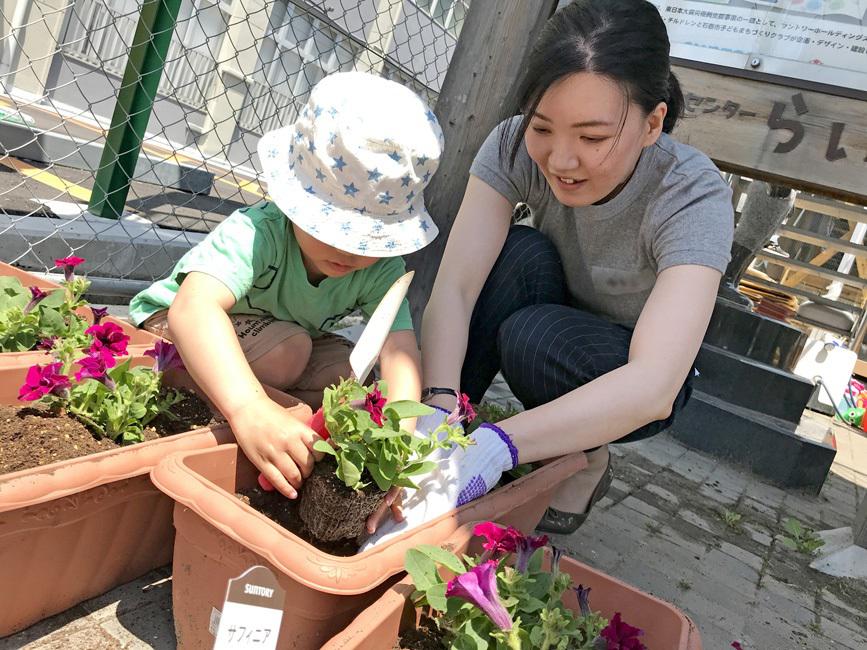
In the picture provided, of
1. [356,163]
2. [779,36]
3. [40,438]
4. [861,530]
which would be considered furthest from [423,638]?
[861,530]

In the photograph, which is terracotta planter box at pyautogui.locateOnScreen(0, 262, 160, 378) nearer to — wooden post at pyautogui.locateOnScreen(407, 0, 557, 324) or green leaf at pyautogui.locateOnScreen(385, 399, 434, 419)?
green leaf at pyautogui.locateOnScreen(385, 399, 434, 419)

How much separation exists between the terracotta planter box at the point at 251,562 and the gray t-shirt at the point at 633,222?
96 cm

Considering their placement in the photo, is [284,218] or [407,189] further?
[284,218]

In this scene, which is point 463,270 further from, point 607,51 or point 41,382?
point 41,382

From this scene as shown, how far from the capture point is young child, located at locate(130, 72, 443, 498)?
1300 millimetres

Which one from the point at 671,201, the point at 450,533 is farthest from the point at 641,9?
the point at 450,533

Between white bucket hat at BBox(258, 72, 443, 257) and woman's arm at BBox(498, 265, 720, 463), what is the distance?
0.46 m

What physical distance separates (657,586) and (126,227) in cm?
238

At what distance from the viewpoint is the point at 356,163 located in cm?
147

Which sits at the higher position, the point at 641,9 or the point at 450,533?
the point at 641,9

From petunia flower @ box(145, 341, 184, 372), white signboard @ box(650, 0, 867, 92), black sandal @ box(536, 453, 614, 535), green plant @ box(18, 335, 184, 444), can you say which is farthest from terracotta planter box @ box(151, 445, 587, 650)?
white signboard @ box(650, 0, 867, 92)

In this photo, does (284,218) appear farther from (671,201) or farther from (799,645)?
(799,645)

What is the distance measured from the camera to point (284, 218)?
167 centimetres

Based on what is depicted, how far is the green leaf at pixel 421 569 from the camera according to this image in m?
1.09
